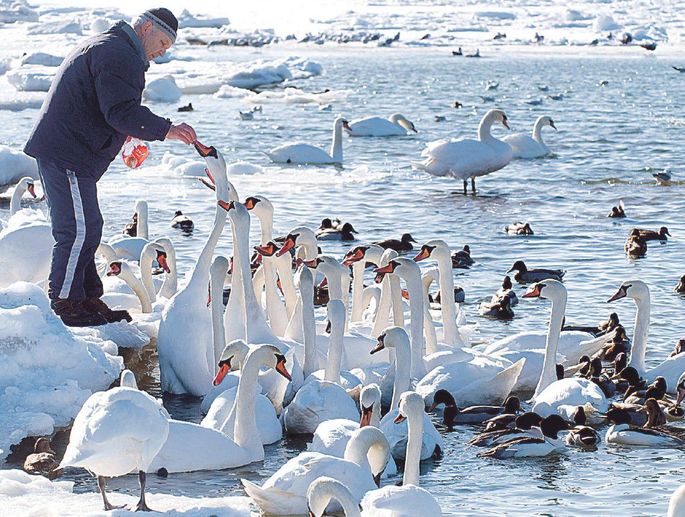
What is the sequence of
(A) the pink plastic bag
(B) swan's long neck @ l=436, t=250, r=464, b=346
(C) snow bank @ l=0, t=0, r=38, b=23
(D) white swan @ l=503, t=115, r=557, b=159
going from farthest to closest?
(C) snow bank @ l=0, t=0, r=38, b=23
(D) white swan @ l=503, t=115, r=557, b=159
(B) swan's long neck @ l=436, t=250, r=464, b=346
(A) the pink plastic bag

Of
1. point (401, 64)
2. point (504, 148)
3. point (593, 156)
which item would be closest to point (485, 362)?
point (504, 148)

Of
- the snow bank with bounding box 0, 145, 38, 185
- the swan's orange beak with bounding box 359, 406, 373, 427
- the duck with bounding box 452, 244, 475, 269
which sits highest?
the snow bank with bounding box 0, 145, 38, 185

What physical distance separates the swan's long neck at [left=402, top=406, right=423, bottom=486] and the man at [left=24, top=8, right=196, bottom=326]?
103 inches

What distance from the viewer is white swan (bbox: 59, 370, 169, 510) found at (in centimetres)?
541

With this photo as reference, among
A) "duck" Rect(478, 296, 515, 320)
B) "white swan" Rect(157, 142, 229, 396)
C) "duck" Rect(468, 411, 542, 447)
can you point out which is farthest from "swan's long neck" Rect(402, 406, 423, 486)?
"duck" Rect(478, 296, 515, 320)

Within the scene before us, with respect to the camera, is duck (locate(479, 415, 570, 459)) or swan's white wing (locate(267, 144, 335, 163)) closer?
duck (locate(479, 415, 570, 459))

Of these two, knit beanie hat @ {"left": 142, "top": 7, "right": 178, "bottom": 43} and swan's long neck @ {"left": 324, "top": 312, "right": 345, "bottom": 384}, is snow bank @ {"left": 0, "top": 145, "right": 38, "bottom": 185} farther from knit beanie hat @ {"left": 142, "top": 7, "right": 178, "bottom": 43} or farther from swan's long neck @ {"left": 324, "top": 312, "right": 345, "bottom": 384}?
swan's long neck @ {"left": 324, "top": 312, "right": 345, "bottom": 384}

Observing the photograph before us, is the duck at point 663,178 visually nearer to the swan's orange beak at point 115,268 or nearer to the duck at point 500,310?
the duck at point 500,310

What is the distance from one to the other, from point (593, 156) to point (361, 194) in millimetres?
5889

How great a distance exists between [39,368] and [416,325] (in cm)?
252

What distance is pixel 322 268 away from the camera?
880cm

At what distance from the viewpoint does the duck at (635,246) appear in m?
13.5

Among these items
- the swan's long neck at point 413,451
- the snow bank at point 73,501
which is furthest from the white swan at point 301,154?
the snow bank at point 73,501

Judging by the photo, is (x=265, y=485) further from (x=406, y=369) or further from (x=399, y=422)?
(x=406, y=369)
